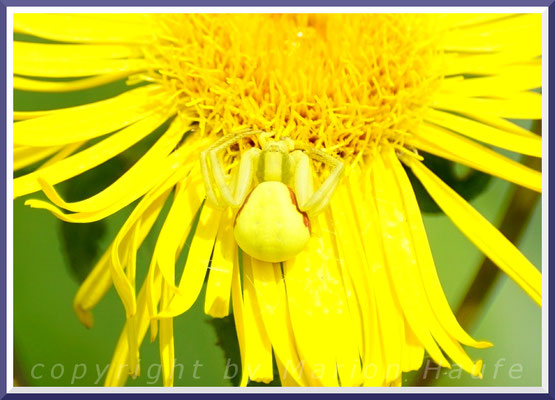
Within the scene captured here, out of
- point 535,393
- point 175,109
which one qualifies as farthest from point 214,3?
point 535,393

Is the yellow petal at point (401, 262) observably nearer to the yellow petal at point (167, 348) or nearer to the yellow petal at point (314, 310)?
the yellow petal at point (314, 310)

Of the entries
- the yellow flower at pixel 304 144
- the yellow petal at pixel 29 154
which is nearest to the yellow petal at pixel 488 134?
the yellow flower at pixel 304 144

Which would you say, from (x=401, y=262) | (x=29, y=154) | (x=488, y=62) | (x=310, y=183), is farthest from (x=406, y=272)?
(x=29, y=154)

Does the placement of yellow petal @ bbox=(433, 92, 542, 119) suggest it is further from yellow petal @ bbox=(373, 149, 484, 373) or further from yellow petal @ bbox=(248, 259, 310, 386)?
yellow petal @ bbox=(248, 259, 310, 386)

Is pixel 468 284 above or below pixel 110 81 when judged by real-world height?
below

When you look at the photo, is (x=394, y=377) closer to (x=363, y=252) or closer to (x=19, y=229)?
(x=363, y=252)
